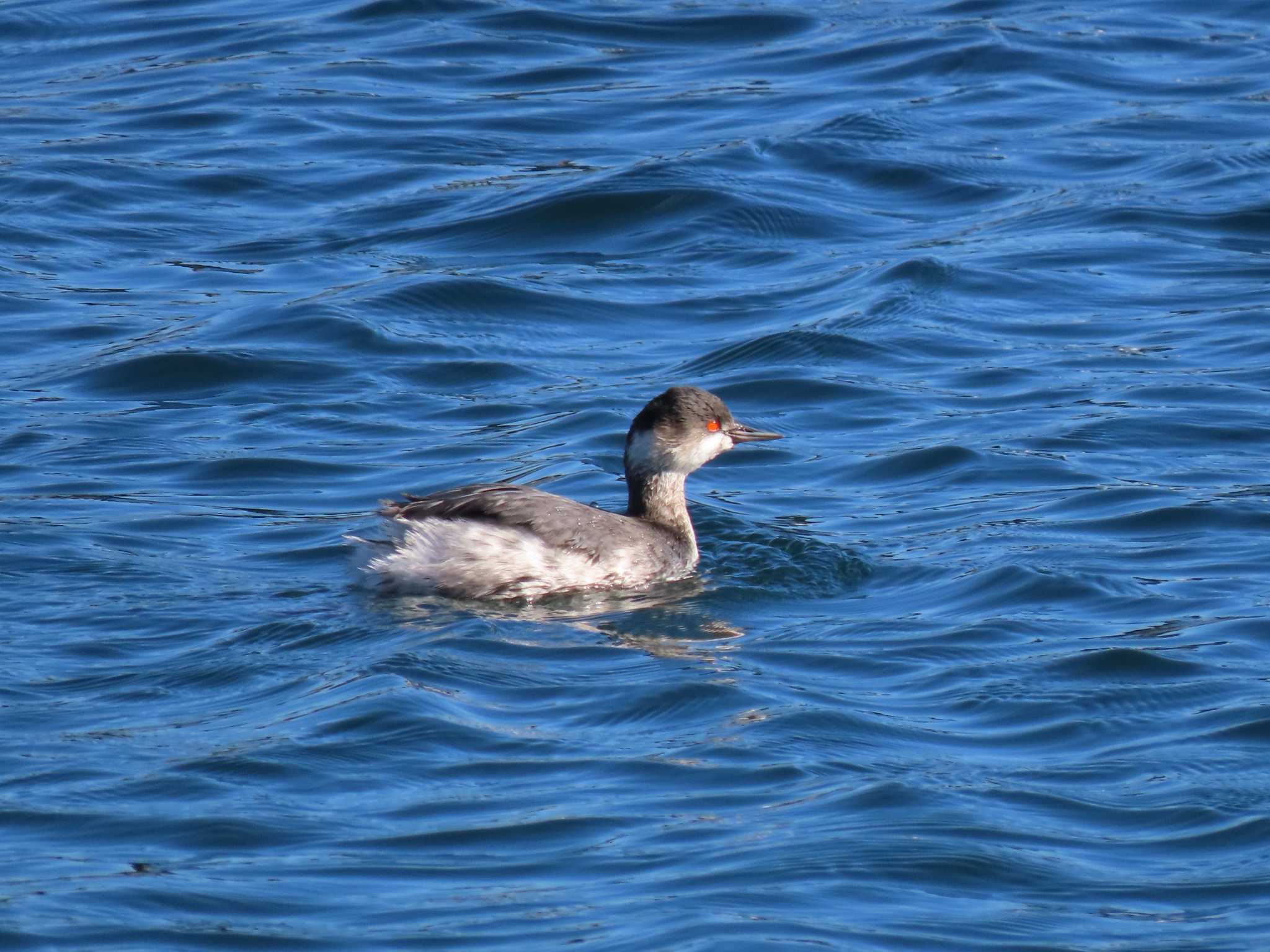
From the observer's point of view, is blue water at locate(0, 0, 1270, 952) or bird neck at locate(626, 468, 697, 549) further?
bird neck at locate(626, 468, 697, 549)

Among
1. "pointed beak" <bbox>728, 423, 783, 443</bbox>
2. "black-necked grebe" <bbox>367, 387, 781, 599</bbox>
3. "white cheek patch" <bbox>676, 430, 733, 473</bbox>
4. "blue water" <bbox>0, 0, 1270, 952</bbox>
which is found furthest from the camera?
"pointed beak" <bbox>728, 423, 783, 443</bbox>

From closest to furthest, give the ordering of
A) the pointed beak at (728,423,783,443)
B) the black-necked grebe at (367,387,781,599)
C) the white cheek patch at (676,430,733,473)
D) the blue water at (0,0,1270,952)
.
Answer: the blue water at (0,0,1270,952), the black-necked grebe at (367,387,781,599), the white cheek patch at (676,430,733,473), the pointed beak at (728,423,783,443)

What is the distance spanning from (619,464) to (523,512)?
2188mm

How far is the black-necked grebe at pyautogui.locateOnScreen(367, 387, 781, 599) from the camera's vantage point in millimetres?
8836

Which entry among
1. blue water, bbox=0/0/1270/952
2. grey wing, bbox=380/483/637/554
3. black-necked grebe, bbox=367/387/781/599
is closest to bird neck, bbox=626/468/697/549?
black-necked grebe, bbox=367/387/781/599

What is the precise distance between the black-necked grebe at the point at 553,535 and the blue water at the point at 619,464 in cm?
18

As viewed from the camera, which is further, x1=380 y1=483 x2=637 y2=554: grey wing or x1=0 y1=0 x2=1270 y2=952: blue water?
x1=380 y1=483 x2=637 y2=554: grey wing

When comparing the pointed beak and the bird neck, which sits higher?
the pointed beak

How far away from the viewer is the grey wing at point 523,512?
8.87m

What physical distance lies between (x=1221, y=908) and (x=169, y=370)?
289 inches

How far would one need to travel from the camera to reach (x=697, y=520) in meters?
10.5

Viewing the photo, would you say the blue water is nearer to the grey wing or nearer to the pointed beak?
the grey wing

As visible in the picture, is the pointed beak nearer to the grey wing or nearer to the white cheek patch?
the white cheek patch

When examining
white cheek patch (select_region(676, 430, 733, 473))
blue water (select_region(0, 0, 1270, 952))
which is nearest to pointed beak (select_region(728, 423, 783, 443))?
white cheek patch (select_region(676, 430, 733, 473))
